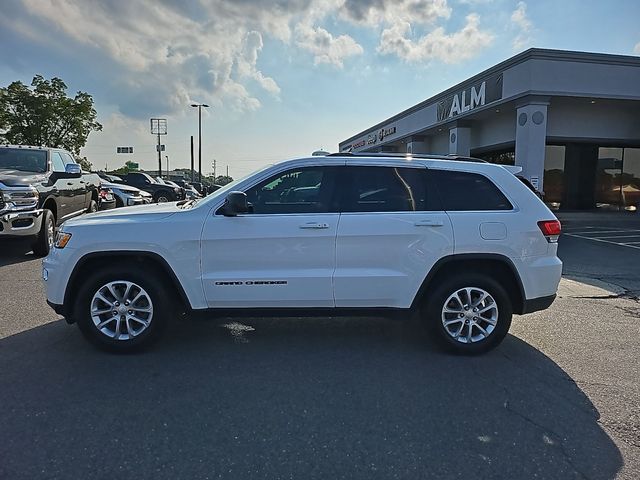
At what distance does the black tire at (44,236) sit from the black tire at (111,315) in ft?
17.3

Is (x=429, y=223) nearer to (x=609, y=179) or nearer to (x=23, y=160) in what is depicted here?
(x=23, y=160)

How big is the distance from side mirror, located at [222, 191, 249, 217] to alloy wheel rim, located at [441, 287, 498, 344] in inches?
81.3

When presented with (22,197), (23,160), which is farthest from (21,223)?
(23,160)

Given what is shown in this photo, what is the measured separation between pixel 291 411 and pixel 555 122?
A: 1986 cm

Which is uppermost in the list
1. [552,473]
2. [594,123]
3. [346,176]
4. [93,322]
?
[594,123]

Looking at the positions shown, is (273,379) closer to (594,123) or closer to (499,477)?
(499,477)

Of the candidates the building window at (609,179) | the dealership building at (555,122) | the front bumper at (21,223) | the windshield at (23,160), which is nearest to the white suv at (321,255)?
the front bumper at (21,223)

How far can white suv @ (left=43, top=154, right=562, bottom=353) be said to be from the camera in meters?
4.10

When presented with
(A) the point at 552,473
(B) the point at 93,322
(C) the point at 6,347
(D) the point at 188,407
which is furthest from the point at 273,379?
(C) the point at 6,347

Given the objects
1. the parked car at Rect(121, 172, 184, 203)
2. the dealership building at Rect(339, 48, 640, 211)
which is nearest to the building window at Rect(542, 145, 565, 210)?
the dealership building at Rect(339, 48, 640, 211)

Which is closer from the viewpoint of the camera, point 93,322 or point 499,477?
point 499,477

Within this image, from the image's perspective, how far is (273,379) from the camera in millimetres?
3711

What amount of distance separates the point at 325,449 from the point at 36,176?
842 centimetres

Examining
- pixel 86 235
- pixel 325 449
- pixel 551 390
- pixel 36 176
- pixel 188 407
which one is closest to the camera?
pixel 325 449
